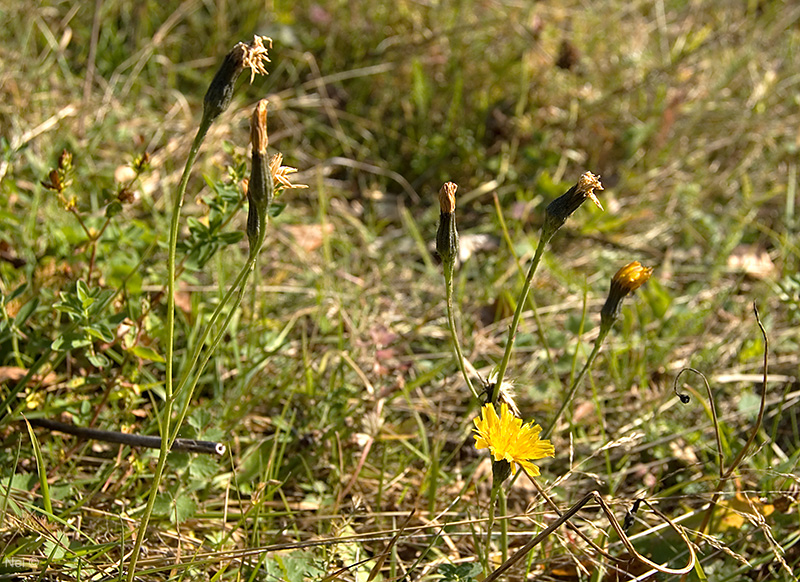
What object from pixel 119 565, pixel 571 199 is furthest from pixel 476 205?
pixel 119 565

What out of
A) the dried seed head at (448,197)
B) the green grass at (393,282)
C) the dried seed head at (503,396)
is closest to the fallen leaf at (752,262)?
the green grass at (393,282)

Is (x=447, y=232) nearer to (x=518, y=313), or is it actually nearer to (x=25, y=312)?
(x=518, y=313)

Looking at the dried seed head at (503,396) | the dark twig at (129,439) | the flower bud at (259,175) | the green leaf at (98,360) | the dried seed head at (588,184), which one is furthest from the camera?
the green leaf at (98,360)

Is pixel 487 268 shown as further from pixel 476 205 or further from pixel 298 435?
pixel 298 435

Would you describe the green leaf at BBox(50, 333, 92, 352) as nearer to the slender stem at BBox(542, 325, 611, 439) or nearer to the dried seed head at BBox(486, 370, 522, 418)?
the dried seed head at BBox(486, 370, 522, 418)

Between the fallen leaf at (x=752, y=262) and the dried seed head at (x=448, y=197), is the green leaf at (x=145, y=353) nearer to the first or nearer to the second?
the dried seed head at (x=448, y=197)

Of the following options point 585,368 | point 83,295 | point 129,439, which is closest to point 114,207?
point 83,295
